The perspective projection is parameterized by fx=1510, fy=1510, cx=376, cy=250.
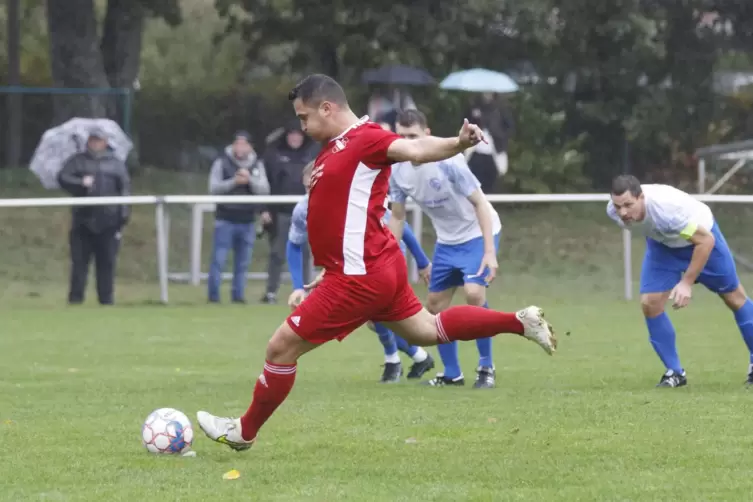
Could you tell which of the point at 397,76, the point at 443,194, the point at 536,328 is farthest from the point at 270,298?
the point at 536,328

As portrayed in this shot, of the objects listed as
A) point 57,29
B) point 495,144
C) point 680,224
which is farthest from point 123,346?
point 57,29

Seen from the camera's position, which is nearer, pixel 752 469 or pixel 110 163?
pixel 752 469

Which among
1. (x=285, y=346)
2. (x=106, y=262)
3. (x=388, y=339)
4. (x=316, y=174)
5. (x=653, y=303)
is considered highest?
(x=316, y=174)

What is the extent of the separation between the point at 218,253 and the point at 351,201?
11.3 metres

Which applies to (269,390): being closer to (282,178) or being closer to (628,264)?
(282,178)

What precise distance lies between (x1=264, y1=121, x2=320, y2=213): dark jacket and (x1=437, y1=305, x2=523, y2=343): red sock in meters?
11.5

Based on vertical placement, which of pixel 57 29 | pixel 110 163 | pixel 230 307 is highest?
pixel 57 29

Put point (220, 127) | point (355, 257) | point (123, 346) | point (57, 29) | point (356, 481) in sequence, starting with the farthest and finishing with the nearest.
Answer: point (220, 127)
point (57, 29)
point (123, 346)
point (355, 257)
point (356, 481)

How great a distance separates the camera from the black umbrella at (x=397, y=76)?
23859 millimetres

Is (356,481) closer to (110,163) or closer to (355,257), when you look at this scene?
(355,257)

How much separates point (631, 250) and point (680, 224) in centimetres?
982

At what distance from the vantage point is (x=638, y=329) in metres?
15.2

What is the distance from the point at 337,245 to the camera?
24.1 ft

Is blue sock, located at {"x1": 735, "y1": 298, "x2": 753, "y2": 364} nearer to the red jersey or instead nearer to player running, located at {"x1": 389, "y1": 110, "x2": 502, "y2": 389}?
player running, located at {"x1": 389, "y1": 110, "x2": 502, "y2": 389}
